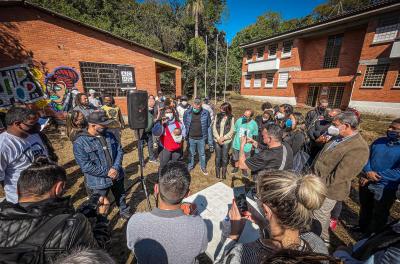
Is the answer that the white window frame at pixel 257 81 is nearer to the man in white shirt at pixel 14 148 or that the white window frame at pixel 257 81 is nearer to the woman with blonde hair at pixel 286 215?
the man in white shirt at pixel 14 148

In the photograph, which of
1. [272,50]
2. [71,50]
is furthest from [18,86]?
[272,50]

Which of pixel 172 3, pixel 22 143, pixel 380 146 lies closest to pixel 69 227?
pixel 22 143

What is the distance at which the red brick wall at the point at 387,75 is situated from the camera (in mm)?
12180

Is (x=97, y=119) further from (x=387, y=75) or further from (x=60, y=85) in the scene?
(x=387, y=75)

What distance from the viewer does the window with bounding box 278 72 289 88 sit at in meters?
19.1

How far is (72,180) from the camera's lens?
454cm

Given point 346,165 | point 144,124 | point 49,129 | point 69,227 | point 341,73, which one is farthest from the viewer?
point 341,73

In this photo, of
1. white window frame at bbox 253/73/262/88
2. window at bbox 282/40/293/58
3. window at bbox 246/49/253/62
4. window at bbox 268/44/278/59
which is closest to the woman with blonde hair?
window at bbox 282/40/293/58

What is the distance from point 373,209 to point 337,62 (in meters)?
18.1

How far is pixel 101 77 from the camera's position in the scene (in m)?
10.1

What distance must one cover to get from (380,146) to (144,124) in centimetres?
394

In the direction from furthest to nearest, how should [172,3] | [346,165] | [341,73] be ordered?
[172,3], [341,73], [346,165]

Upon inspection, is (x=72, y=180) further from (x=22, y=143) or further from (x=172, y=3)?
(x=172, y=3)

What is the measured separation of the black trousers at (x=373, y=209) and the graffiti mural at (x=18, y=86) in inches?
491
